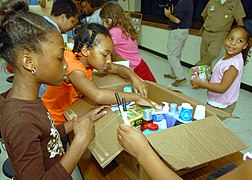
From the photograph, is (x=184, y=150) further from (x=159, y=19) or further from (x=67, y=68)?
(x=159, y=19)

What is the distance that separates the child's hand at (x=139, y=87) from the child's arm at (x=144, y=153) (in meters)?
0.46

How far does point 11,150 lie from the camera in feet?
1.99

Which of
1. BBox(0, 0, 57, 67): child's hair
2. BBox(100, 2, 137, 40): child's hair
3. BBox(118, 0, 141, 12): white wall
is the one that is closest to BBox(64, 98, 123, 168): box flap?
BBox(0, 0, 57, 67): child's hair

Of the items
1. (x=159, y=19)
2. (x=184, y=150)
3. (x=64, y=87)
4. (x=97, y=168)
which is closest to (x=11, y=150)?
(x=97, y=168)

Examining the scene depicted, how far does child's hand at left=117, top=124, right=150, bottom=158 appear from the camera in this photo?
0.67 metres

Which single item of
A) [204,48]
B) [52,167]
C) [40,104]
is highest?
[40,104]

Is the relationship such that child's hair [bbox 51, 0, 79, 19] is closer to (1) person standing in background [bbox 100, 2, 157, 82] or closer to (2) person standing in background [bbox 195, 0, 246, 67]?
(1) person standing in background [bbox 100, 2, 157, 82]

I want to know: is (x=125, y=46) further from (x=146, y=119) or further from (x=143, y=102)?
(x=146, y=119)

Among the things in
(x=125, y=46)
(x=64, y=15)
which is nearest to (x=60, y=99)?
(x=125, y=46)

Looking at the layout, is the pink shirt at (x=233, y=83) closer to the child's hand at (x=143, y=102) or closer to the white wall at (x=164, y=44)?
the child's hand at (x=143, y=102)

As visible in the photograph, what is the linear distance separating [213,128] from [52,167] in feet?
1.69

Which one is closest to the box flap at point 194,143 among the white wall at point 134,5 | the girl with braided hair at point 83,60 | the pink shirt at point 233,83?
the girl with braided hair at point 83,60

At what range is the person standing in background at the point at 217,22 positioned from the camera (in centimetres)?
305

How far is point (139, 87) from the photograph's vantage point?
1.17m
